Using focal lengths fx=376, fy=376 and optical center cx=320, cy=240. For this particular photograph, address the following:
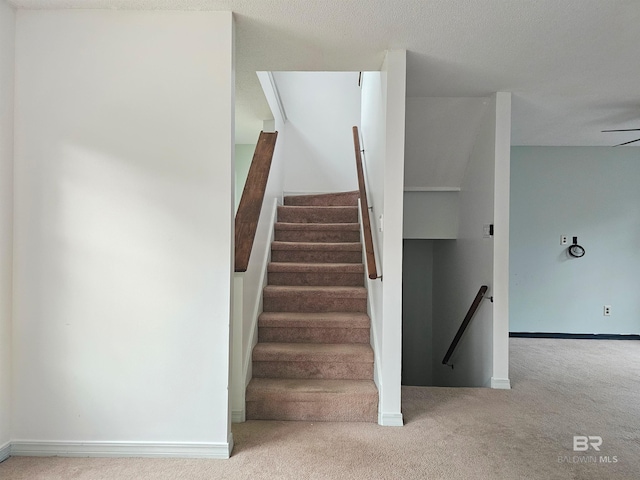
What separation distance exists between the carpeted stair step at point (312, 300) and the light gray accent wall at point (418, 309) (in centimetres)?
213

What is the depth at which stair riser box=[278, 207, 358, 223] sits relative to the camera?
4215 mm

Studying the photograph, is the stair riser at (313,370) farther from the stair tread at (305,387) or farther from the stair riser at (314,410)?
the stair riser at (314,410)

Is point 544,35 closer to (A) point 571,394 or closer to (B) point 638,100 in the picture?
(B) point 638,100

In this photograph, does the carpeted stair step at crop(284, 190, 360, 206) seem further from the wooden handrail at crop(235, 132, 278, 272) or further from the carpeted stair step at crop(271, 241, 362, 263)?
the wooden handrail at crop(235, 132, 278, 272)

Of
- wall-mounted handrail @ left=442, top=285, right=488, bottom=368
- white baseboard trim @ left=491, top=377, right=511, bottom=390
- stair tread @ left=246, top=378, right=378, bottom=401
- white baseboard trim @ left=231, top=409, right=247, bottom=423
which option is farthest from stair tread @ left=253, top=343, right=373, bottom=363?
wall-mounted handrail @ left=442, top=285, right=488, bottom=368

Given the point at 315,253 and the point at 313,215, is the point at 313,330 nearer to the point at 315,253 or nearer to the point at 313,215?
the point at 315,253

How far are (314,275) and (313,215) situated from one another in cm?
104

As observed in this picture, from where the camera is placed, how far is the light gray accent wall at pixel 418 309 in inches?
199

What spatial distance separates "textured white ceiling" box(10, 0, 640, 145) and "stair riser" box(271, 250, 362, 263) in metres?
1.51

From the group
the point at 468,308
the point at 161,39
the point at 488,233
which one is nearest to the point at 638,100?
the point at 488,233

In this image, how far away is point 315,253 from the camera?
3.67 m

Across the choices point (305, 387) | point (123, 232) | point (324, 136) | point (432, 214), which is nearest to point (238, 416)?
point (305, 387)

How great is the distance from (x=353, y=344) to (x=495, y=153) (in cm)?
190

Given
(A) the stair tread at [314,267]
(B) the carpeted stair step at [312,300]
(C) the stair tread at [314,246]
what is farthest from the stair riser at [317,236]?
(B) the carpeted stair step at [312,300]
